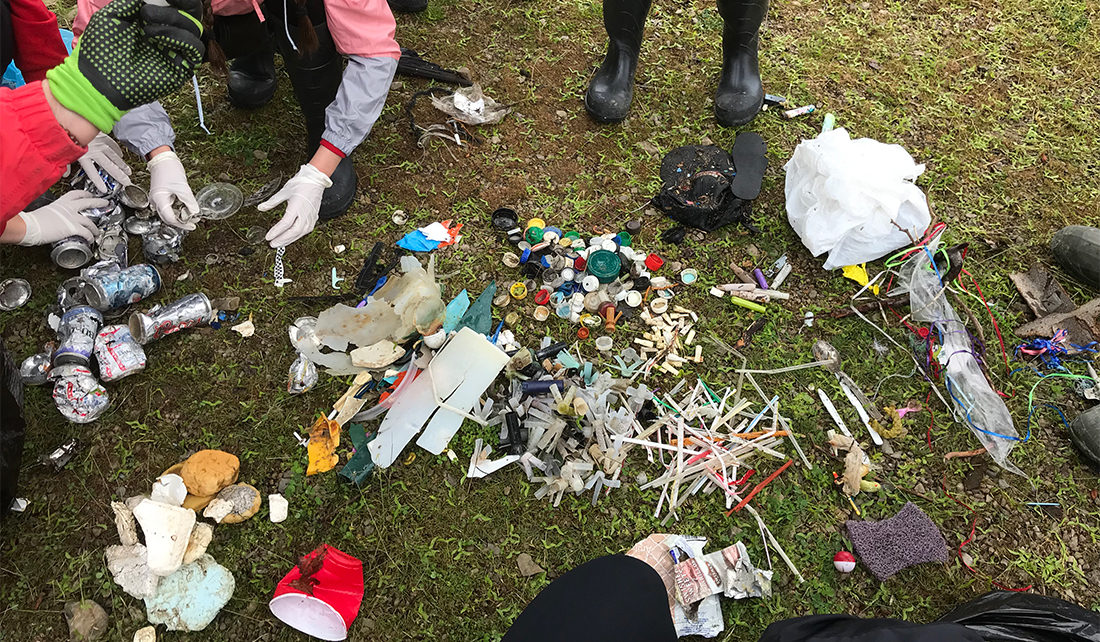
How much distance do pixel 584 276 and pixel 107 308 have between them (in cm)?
206

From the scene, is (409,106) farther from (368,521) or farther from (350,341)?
(368,521)

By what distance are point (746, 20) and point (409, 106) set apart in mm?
1854

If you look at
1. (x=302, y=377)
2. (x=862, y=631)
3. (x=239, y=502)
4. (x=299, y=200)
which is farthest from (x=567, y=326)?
(x=862, y=631)

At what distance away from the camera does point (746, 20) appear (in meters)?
3.39

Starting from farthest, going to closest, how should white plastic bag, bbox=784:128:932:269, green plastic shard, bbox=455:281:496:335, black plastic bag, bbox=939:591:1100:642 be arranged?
white plastic bag, bbox=784:128:932:269
green plastic shard, bbox=455:281:496:335
black plastic bag, bbox=939:591:1100:642

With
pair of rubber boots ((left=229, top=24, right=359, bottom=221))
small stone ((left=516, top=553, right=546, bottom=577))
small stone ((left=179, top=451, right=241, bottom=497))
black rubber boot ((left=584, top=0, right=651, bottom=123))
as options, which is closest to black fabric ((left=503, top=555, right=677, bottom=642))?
small stone ((left=516, top=553, right=546, bottom=577))

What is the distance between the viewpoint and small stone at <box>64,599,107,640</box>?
7.51ft

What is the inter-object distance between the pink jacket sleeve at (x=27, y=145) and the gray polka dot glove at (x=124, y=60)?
Answer: 76 mm

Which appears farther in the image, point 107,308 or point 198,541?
point 107,308

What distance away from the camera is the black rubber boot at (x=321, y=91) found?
110 inches

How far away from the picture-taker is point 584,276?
3.03 metres

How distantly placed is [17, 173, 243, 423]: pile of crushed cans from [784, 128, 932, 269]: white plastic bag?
2.82 metres

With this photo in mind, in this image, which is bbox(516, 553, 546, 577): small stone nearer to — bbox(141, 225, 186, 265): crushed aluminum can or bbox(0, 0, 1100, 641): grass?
bbox(0, 0, 1100, 641): grass

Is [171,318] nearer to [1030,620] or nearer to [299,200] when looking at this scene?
[299,200]
